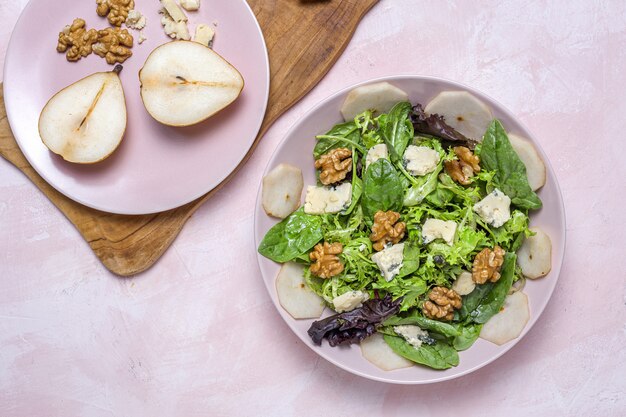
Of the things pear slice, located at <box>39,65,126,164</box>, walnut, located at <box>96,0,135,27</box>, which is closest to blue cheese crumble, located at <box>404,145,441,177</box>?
pear slice, located at <box>39,65,126,164</box>

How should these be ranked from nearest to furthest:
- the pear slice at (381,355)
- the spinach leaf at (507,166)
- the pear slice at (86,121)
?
the spinach leaf at (507,166)
the pear slice at (381,355)
the pear slice at (86,121)

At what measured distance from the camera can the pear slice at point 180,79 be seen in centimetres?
205

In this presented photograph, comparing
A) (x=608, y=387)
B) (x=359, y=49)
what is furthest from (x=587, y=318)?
(x=359, y=49)

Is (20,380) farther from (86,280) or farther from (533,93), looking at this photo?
(533,93)

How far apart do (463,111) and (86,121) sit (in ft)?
4.22

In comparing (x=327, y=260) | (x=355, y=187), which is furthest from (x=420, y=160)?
(x=327, y=260)

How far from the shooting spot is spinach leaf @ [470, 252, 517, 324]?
188cm

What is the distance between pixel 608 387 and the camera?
2.19 metres

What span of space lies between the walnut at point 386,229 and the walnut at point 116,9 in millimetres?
1142

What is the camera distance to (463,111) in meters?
1.92

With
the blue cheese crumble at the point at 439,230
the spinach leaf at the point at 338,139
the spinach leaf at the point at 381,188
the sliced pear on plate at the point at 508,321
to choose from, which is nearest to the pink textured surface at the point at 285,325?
the spinach leaf at the point at 338,139

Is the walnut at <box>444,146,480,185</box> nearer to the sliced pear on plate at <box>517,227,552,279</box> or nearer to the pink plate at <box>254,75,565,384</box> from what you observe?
the pink plate at <box>254,75,565,384</box>

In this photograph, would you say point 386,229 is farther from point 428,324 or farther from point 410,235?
point 428,324

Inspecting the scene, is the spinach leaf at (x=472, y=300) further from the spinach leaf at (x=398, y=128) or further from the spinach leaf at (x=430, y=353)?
the spinach leaf at (x=398, y=128)
